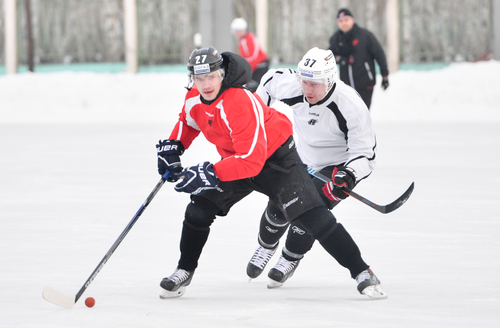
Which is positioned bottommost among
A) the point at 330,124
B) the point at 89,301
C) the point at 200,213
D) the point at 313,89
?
the point at 89,301

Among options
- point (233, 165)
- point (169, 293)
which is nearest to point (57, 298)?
point (169, 293)

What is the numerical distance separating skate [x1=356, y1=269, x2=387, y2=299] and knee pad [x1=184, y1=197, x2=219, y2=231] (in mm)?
673

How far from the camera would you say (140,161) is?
7.39 meters

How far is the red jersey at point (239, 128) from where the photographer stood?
2.94m

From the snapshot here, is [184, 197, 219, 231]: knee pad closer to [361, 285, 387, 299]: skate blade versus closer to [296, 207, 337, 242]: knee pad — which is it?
[296, 207, 337, 242]: knee pad

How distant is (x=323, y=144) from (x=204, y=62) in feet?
2.95

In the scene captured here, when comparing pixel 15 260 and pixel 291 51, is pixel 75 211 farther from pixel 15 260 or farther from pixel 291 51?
pixel 291 51

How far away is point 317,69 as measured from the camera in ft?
10.8

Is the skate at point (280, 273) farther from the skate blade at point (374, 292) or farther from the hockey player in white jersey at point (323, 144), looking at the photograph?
the skate blade at point (374, 292)

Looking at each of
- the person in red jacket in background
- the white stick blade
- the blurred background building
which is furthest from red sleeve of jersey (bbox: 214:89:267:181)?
the blurred background building

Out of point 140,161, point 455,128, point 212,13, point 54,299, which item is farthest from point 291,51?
point 54,299

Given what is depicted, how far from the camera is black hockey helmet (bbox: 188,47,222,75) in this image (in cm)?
300

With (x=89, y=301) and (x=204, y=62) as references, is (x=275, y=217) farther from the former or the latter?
(x=89, y=301)

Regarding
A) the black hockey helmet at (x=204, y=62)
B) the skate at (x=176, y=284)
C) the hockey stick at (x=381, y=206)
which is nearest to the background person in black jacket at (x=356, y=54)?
the hockey stick at (x=381, y=206)
